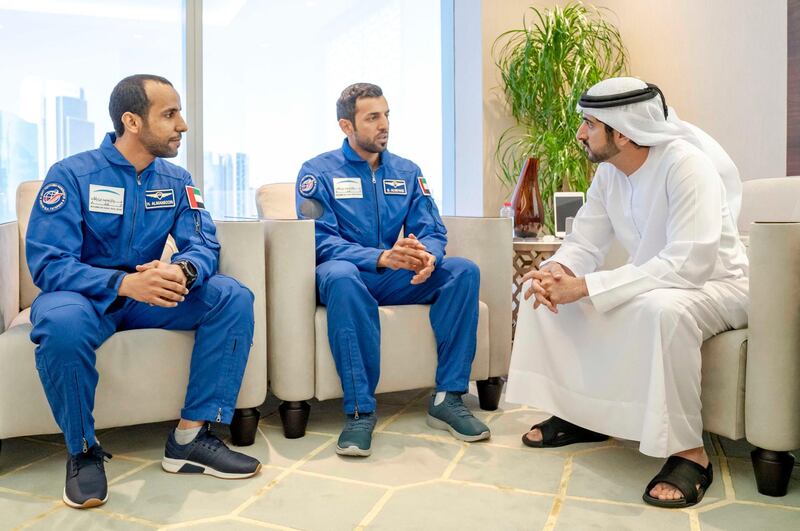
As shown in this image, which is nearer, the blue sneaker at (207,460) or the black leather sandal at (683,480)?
the black leather sandal at (683,480)

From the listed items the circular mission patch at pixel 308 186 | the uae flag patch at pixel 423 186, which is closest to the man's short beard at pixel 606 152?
the uae flag patch at pixel 423 186

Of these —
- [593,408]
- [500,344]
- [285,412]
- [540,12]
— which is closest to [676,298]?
[593,408]

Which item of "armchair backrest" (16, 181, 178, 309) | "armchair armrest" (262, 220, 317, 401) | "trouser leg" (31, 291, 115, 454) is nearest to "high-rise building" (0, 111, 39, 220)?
"armchair backrest" (16, 181, 178, 309)

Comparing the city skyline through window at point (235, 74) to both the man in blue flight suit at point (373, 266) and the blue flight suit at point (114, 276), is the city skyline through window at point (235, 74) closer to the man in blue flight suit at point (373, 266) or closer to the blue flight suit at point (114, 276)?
the man in blue flight suit at point (373, 266)

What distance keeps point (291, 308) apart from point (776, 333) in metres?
1.48

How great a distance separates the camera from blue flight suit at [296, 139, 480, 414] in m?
2.44

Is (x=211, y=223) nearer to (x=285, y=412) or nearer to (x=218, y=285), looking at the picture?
(x=218, y=285)

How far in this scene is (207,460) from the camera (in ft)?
7.00

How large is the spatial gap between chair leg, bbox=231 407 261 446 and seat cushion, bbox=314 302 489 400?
25 centimetres

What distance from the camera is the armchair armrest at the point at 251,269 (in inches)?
94.0

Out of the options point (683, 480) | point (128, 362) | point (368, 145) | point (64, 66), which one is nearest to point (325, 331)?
point (128, 362)

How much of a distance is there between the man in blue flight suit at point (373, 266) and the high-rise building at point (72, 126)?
66.8 inches

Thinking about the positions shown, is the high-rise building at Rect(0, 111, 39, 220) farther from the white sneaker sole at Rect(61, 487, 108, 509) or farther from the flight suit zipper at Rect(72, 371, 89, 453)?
the white sneaker sole at Rect(61, 487, 108, 509)

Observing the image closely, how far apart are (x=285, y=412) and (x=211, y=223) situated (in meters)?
0.69
